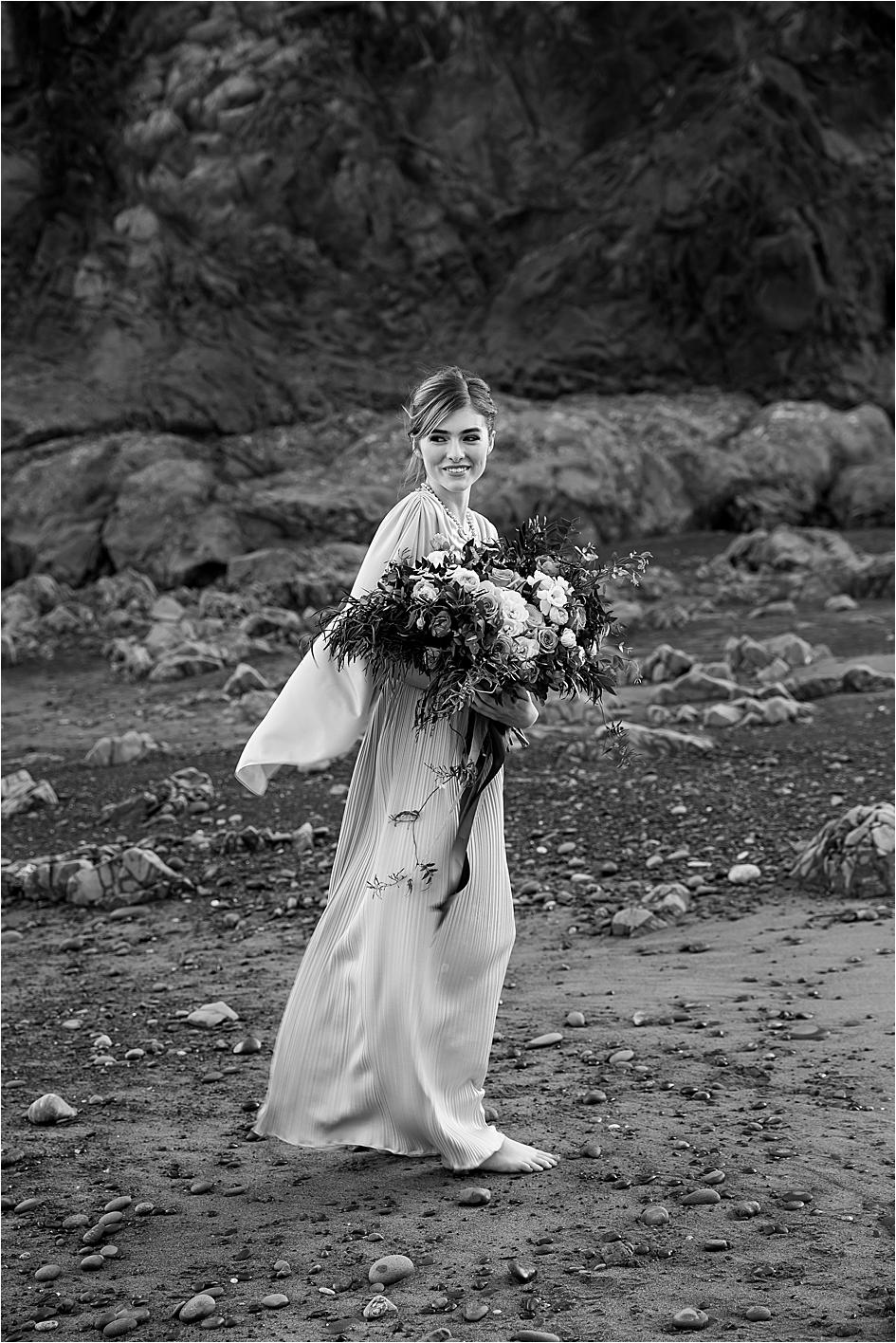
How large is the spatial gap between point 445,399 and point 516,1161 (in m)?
2.22

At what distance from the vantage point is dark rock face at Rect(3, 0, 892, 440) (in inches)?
932

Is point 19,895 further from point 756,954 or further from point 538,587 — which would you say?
point 538,587

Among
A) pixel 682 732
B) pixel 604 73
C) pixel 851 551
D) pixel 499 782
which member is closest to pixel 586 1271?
pixel 499 782

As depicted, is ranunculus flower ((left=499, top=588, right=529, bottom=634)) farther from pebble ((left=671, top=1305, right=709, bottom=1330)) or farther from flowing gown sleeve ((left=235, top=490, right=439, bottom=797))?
pebble ((left=671, top=1305, right=709, bottom=1330))

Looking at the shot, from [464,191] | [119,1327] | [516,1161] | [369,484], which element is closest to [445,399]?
[516,1161]

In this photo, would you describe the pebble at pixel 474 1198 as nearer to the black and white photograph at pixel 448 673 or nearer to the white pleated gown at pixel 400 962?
the black and white photograph at pixel 448 673

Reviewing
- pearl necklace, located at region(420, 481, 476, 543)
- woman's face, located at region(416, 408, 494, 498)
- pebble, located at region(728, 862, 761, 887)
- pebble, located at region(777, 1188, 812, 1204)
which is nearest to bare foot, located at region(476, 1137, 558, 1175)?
pebble, located at region(777, 1188, 812, 1204)

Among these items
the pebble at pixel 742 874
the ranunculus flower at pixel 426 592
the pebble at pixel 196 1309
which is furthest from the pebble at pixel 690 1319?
the pebble at pixel 742 874

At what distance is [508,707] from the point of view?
14.1ft

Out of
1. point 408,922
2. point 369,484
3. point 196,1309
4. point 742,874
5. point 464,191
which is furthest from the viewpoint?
point 464,191

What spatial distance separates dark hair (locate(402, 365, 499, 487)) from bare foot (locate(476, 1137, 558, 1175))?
2110mm

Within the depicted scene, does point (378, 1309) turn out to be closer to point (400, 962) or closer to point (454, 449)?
point (400, 962)

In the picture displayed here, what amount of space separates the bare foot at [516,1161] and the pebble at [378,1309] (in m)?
0.77

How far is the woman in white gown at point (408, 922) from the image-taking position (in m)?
4.38
